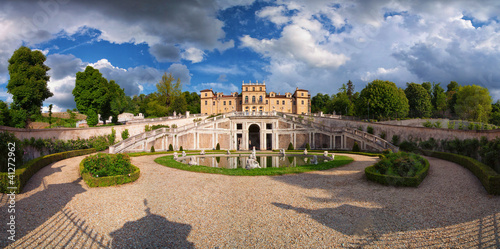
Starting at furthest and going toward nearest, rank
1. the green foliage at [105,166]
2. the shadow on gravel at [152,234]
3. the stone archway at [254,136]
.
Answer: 1. the stone archway at [254,136]
2. the green foliage at [105,166]
3. the shadow on gravel at [152,234]

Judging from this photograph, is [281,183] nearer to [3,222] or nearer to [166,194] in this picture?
[166,194]

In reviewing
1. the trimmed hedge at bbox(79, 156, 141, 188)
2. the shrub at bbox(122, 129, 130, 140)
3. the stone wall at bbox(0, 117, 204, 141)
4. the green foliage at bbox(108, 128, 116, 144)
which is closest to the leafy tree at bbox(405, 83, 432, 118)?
the stone wall at bbox(0, 117, 204, 141)

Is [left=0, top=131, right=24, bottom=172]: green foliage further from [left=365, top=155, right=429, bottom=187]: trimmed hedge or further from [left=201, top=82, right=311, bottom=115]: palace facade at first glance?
[left=201, top=82, right=311, bottom=115]: palace facade

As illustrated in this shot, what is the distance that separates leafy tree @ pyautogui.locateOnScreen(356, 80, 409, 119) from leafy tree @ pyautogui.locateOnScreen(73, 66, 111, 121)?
46.2 metres

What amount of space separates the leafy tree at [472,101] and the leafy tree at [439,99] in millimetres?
11084

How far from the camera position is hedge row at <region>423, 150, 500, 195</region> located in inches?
367

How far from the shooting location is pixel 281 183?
12648 millimetres

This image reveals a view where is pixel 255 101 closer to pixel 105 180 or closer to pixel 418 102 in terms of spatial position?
pixel 418 102

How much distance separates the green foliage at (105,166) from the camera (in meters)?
12.3

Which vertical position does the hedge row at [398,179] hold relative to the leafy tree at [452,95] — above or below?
below

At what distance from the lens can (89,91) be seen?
122ft

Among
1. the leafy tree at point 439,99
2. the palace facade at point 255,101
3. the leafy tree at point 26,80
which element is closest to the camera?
the leafy tree at point 26,80

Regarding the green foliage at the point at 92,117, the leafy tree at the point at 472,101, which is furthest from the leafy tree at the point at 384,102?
the green foliage at the point at 92,117

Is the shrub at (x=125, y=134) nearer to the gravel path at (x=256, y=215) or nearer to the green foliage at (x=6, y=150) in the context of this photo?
the green foliage at (x=6, y=150)
